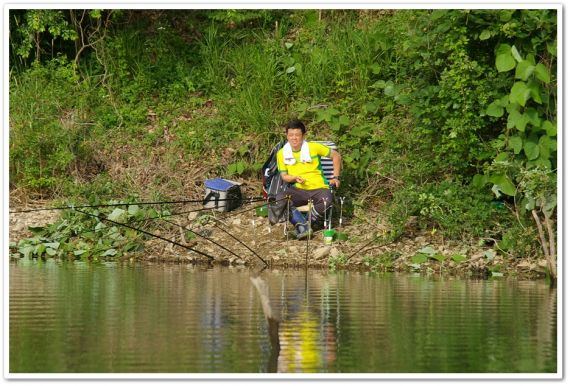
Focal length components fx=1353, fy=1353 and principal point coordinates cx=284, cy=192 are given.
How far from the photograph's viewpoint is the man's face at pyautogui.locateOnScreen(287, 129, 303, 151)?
55.6 ft

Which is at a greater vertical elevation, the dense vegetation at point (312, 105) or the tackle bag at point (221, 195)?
the dense vegetation at point (312, 105)

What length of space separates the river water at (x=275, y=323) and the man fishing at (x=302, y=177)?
1.66 m

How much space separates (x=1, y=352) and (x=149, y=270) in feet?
19.6

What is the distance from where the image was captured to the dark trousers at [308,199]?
1680 cm

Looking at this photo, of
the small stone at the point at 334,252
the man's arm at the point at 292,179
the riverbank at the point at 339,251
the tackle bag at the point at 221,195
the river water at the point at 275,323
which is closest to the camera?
the river water at the point at 275,323

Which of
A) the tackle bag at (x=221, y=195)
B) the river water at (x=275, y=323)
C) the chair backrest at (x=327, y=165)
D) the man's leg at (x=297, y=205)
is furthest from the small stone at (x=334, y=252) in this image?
the tackle bag at (x=221, y=195)

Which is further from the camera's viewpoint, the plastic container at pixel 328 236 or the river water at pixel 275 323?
the plastic container at pixel 328 236

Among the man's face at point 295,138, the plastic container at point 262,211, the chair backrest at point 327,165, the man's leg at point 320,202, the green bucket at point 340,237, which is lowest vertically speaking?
the green bucket at point 340,237

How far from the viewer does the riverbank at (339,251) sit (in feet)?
52.0

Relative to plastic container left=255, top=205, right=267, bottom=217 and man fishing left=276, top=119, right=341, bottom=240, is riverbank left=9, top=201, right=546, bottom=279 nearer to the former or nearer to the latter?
plastic container left=255, top=205, right=267, bottom=217

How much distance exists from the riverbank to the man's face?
1.02 meters

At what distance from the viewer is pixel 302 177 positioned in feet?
55.4

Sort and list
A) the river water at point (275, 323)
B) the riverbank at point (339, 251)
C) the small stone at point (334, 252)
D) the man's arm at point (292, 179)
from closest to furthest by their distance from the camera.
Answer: the river water at point (275, 323) < the riverbank at point (339, 251) < the small stone at point (334, 252) < the man's arm at point (292, 179)

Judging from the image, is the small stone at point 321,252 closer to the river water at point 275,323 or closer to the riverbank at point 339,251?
the riverbank at point 339,251
